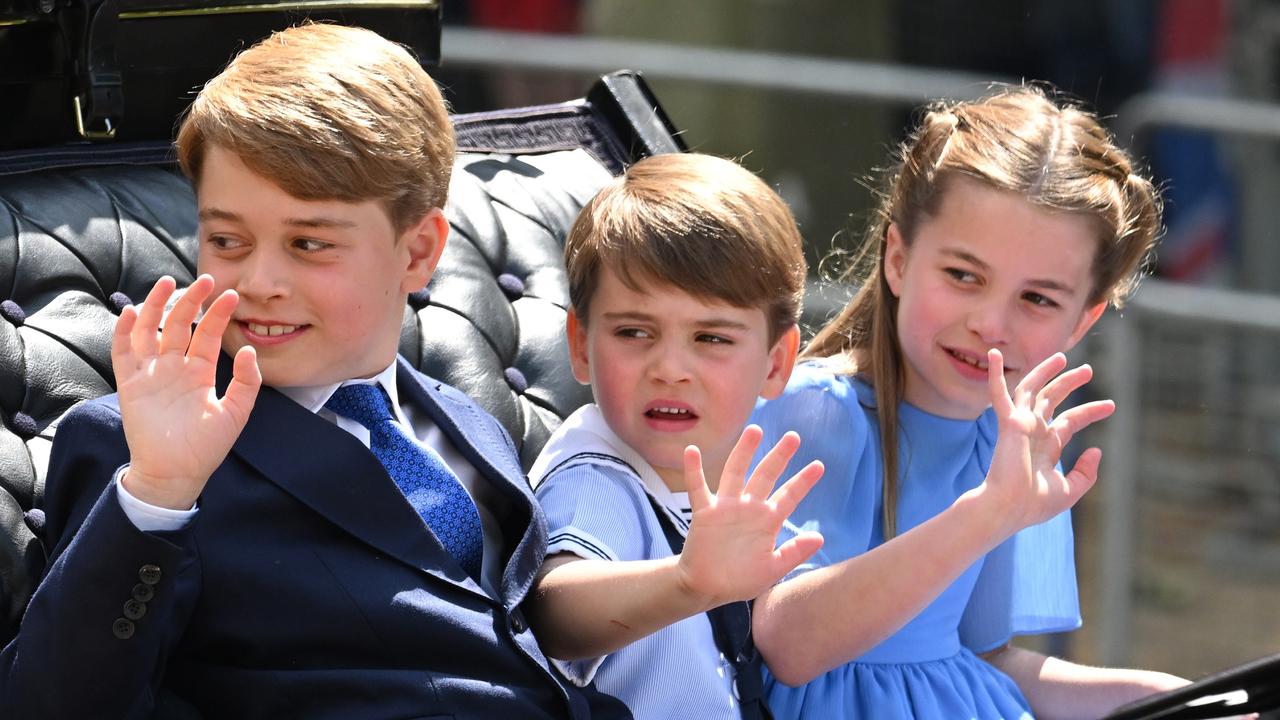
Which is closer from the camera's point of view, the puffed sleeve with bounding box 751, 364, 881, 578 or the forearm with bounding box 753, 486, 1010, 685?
the forearm with bounding box 753, 486, 1010, 685

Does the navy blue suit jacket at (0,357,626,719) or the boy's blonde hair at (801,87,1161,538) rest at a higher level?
the boy's blonde hair at (801,87,1161,538)

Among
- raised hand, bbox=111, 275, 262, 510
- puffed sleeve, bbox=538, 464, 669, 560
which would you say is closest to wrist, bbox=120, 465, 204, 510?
raised hand, bbox=111, 275, 262, 510

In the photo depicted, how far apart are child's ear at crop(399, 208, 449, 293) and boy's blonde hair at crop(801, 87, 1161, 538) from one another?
597 mm

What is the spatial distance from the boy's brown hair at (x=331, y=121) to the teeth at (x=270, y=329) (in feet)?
0.42

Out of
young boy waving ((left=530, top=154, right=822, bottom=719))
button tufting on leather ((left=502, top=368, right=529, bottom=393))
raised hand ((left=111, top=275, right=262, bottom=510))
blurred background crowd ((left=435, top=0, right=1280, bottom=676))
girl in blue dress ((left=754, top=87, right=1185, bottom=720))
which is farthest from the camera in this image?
blurred background crowd ((left=435, top=0, right=1280, bottom=676))

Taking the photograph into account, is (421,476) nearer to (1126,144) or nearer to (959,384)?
(959,384)

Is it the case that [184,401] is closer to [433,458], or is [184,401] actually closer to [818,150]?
[433,458]

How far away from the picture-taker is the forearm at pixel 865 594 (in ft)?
5.44

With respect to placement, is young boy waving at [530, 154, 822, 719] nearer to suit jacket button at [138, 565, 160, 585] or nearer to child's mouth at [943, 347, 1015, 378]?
child's mouth at [943, 347, 1015, 378]

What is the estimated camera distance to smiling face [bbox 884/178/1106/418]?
1.99m

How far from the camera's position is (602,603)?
1.63m

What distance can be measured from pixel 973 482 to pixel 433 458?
732 millimetres

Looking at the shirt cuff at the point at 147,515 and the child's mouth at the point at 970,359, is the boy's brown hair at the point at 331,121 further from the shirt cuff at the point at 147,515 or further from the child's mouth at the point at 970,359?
the child's mouth at the point at 970,359

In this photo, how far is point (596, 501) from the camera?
1746 millimetres
